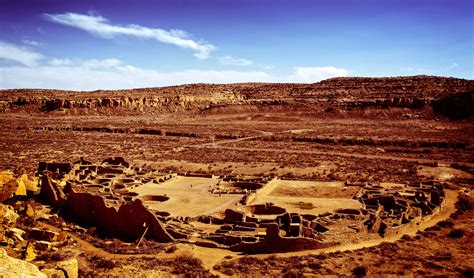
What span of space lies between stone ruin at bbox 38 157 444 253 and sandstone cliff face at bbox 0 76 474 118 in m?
70.2

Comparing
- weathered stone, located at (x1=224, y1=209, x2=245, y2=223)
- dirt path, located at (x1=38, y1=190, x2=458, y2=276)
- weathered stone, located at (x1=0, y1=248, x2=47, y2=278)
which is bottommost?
dirt path, located at (x1=38, y1=190, x2=458, y2=276)

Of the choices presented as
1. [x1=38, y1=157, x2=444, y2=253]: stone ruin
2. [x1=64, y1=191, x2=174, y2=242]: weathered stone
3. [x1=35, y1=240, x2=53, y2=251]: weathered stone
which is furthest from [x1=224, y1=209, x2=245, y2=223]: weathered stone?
[x1=35, y1=240, x2=53, y2=251]: weathered stone

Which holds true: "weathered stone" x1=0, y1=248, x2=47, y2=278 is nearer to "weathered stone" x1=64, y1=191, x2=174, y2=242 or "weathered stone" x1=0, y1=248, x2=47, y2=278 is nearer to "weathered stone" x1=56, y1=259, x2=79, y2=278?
"weathered stone" x1=56, y1=259, x2=79, y2=278

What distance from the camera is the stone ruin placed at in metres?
20.3

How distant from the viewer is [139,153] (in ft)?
173

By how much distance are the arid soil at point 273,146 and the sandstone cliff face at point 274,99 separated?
0.30 m

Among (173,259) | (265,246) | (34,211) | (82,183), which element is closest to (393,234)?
(265,246)

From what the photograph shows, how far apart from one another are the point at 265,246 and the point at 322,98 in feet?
302

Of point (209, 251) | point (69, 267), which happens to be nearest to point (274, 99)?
point (209, 251)

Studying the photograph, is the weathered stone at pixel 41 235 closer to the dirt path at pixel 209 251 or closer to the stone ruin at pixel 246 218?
the dirt path at pixel 209 251

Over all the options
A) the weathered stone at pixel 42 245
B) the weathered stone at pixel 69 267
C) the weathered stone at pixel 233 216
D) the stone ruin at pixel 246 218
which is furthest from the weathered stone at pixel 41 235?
the weathered stone at pixel 233 216

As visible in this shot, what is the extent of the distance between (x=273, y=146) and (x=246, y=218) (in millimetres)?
35555

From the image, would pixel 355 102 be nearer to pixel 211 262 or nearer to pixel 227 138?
pixel 227 138

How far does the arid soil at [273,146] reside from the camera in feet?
59.7
